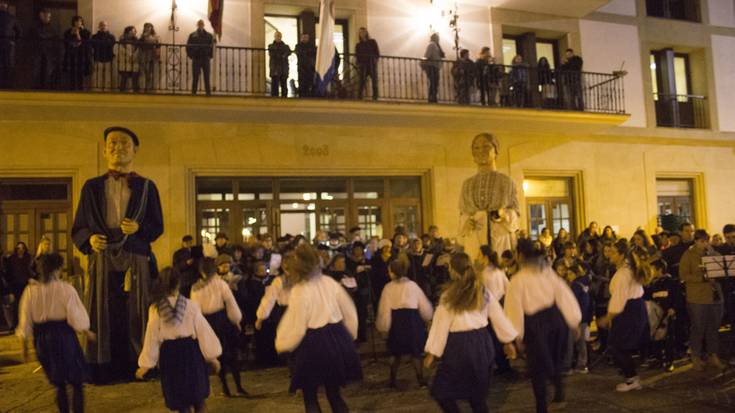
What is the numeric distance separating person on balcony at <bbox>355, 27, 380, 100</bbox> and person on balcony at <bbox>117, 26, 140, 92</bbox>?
183 inches

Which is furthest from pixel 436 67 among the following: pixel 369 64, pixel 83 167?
pixel 83 167

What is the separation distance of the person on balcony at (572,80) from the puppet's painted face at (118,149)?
39.1 feet

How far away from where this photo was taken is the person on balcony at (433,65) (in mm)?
14495

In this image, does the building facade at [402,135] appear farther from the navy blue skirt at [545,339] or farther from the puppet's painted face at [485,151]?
the navy blue skirt at [545,339]

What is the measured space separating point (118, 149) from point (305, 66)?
21.9ft

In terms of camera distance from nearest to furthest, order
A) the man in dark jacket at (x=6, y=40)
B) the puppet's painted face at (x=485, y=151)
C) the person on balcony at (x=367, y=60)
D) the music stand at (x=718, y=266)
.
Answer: the puppet's painted face at (x=485, y=151) < the music stand at (x=718, y=266) < the man in dark jacket at (x=6, y=40) < the person on balcony at (x=367, y=60)

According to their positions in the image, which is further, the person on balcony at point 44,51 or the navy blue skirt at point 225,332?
the person on balcony at point 44,51

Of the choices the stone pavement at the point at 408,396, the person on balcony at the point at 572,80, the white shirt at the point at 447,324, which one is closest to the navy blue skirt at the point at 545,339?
the stone pavement at the point at 408,396

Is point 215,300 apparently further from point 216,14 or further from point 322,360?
point 216,14

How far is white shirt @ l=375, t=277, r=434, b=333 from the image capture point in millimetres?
7723

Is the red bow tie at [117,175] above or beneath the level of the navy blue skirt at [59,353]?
above

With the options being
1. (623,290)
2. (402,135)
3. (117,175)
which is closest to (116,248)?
(117,175)

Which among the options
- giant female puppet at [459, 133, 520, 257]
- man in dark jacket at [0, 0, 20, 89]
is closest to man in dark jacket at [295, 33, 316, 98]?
man in dark jacket at [0, 0, 20, 89]

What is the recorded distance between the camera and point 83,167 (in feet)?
41.5
